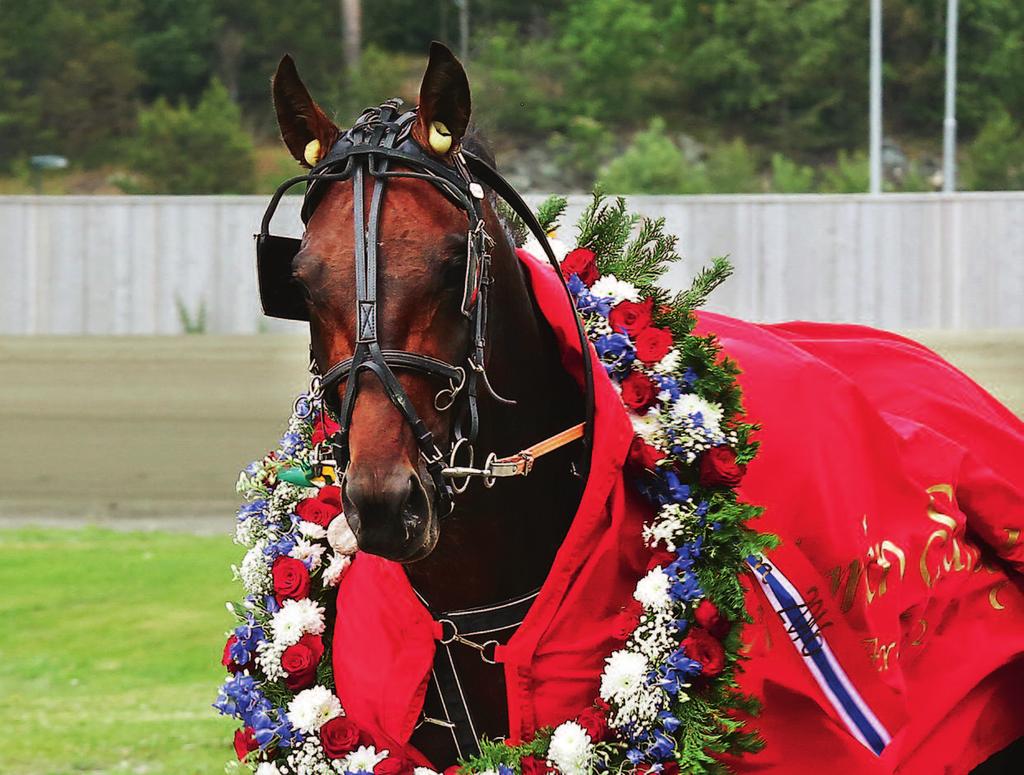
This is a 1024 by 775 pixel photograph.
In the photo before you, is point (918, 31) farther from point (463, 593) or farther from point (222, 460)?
point (463, 593)

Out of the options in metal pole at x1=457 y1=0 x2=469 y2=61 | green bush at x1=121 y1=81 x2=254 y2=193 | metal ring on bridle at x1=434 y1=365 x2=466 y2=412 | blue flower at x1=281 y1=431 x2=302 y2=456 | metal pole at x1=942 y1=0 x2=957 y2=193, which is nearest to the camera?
metal ring on bridle at x1=434 y1=365 x2=466 y2=412

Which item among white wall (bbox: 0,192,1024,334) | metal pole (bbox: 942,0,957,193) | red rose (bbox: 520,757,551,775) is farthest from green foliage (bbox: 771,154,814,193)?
red rose (bbox: 520,757,551,775)

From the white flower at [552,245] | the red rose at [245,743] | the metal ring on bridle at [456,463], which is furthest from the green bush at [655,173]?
the metal ring on bridle at [456,463]

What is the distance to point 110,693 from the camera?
6.62m

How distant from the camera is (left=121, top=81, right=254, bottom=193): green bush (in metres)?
19.7

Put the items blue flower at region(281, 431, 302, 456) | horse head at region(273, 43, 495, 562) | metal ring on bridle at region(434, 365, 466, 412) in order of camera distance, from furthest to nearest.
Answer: blue flower at region(281, 431, 302, 456)
metal ring on bridle at region(434, 365, 466, 412)
horse head at region(273, 43, 495, 562)

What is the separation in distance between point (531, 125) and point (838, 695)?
19.2m

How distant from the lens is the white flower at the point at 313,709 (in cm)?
312

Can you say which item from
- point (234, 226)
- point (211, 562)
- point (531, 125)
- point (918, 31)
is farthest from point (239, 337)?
point (918, 31)

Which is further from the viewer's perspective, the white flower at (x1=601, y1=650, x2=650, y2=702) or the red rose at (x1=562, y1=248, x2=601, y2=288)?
the red rose at (x1=562, y1=248, x2=601, y2=288)

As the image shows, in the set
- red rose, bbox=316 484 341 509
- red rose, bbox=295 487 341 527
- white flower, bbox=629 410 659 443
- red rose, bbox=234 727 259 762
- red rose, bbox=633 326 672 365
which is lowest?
red rose, bbox=234 727 259 762

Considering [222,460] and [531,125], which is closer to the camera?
[222,460]

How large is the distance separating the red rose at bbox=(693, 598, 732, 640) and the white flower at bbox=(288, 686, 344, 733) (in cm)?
77

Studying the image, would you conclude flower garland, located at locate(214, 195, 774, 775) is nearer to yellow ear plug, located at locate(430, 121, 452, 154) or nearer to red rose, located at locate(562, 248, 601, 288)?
red rose, located at locate(562, 248, 601, 288)
